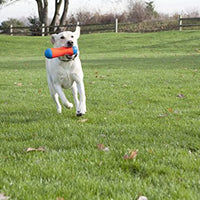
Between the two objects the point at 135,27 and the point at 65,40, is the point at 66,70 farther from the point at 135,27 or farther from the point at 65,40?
the point at 135,27

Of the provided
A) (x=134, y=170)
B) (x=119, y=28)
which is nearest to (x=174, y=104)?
(x=134, y=170)

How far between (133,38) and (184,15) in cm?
1454

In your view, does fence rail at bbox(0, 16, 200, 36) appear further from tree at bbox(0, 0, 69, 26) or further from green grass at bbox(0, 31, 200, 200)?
green grass at bbox(0, 31, 200, 200)

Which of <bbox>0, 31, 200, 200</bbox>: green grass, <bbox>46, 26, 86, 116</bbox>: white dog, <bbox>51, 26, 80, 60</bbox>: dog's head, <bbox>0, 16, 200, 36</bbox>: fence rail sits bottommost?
<bbox>0, 31, 200, 200</bbox>: green grass

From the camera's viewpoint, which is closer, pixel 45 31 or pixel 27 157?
pixel 27 157

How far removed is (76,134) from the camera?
4586 millimetres

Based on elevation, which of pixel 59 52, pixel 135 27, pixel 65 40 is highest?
pixel 135 27

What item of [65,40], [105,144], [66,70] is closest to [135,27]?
[65,40]

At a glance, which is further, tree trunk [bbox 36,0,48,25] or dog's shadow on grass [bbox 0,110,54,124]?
tree trunk [bbox 36,0,48,25]

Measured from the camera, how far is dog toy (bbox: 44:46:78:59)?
5.08m

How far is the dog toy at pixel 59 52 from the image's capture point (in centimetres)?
508

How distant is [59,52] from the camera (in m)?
5.15

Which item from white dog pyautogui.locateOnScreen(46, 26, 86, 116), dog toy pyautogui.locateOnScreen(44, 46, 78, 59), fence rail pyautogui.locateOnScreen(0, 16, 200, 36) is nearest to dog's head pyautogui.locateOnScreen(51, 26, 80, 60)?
white dog pyautogui.locateOnScreen(46, 26, 86, 116)

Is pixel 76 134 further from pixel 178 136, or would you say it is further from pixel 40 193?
pixel 40 193
